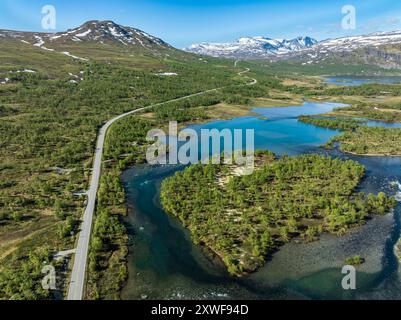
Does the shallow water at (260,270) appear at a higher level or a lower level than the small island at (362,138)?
lower

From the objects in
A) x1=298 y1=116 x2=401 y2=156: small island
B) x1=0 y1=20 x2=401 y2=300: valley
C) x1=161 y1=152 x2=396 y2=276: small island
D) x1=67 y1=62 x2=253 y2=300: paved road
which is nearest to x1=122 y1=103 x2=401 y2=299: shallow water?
x1=0 y1=20 x2=401 y2=300: valley

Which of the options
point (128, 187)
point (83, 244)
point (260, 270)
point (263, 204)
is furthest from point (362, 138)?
Result: point (83, 244)

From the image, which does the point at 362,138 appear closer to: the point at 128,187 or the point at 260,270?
the point at 128,187

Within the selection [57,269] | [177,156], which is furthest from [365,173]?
[57,269]

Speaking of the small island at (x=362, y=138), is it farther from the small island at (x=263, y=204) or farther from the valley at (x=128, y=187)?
the small island at (x=263, y=204)

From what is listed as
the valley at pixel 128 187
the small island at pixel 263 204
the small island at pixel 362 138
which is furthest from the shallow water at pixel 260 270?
the small island at pixel 362 138

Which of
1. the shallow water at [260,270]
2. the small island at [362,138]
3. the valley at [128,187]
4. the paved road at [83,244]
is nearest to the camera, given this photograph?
the paved road at [83,244]

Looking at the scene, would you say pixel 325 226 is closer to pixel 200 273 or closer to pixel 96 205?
pixel 200 273

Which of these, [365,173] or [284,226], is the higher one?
[365,173]
